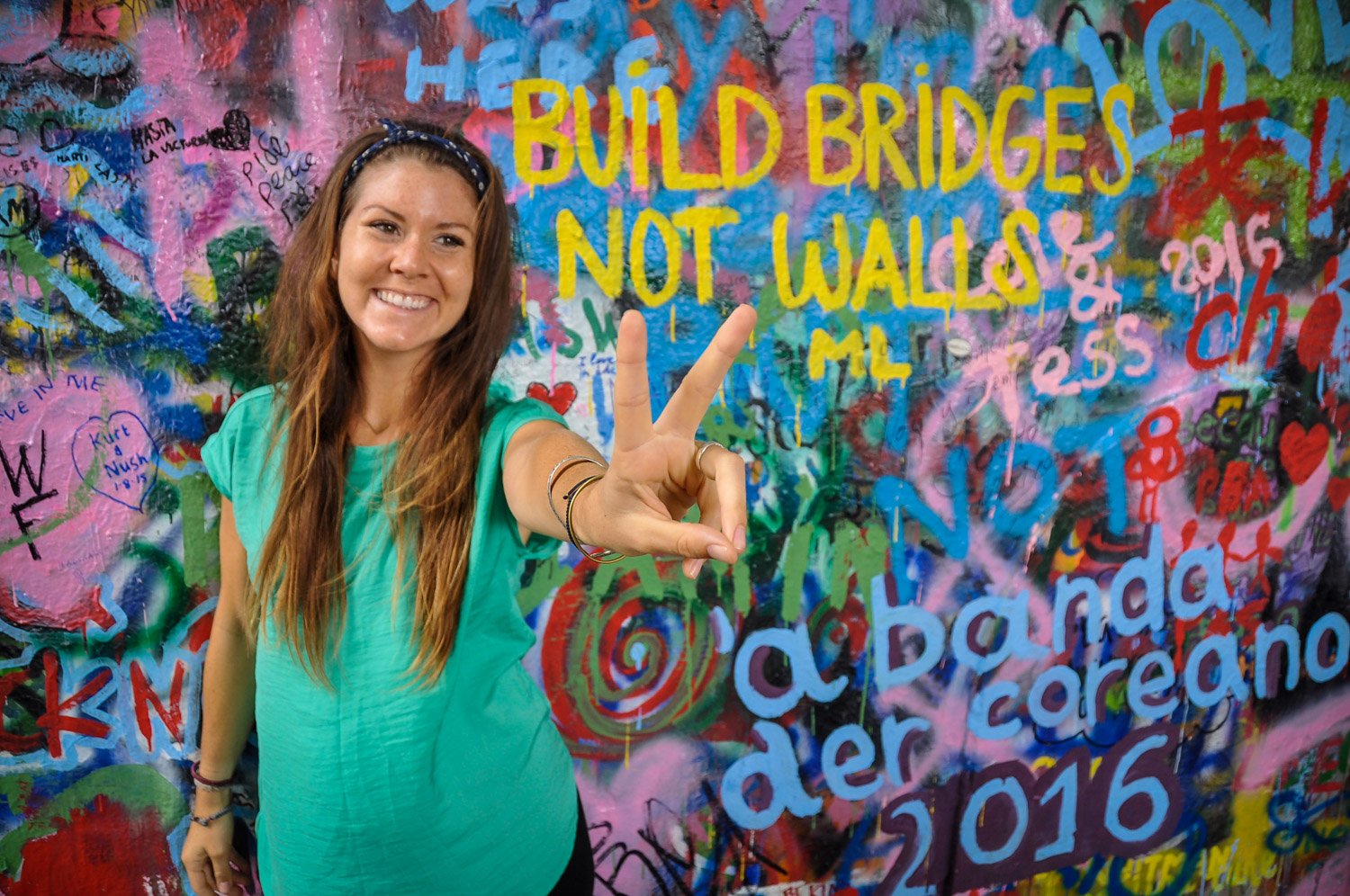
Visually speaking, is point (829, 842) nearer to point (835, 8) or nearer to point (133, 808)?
point (133, 808)

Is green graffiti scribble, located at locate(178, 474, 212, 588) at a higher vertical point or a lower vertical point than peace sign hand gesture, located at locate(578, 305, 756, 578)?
lower

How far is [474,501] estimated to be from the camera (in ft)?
4.58

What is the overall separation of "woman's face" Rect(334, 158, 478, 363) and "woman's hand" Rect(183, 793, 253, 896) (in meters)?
1.01

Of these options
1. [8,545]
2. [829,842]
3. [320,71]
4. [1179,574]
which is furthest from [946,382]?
[8,545]

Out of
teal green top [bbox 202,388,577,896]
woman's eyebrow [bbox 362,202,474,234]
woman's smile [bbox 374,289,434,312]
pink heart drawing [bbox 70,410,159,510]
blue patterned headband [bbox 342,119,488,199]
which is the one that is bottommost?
teal green top [bbox 202,388,577,896]

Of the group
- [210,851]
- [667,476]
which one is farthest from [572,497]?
[210,851]

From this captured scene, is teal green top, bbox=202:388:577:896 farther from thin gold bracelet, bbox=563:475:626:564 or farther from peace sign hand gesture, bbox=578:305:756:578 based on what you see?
peace sign hand gesture, bbox=578:305:756:578

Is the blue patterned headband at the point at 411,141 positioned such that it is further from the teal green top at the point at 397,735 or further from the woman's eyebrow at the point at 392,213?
the teal green top at the point at 397,735

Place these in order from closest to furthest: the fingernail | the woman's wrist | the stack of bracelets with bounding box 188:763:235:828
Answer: the fingernail < the woman's wrist < the stack of bracelets with bounding box 188:763:235:828

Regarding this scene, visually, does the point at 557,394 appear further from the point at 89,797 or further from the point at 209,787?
the point at 89,797

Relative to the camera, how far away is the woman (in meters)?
1.37

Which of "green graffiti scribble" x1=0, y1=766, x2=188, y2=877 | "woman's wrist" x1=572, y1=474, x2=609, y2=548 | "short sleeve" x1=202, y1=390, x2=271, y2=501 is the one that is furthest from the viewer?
"green graffiti scribble" x1=0, y1=766, x2=188, y2=877

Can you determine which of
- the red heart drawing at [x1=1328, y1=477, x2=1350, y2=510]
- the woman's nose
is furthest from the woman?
the red heart drawing at [x1=1328, y1=477, x2=1350, y2=510]

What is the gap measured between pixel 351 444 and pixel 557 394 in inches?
21.3
